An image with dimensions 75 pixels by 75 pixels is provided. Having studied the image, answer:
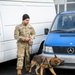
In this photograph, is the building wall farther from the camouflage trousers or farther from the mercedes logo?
the mercedes logo

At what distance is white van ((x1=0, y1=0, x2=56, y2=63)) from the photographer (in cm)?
851

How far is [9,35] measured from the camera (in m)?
8.69

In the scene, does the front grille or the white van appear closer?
the front grille

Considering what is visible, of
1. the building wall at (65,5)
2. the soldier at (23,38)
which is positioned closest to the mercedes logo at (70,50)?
the soldier at (23,38)

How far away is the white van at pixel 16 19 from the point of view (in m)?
8.51

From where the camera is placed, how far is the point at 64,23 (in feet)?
30.0

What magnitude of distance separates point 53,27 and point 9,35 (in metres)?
1.44

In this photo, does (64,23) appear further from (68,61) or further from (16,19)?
(68,61)

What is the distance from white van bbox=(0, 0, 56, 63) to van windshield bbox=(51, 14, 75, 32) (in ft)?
1.39

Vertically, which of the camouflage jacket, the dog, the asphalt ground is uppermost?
the camouflage jacket

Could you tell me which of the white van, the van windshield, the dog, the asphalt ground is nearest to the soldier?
the white van

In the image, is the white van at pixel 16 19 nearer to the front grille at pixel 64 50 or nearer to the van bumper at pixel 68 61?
the front grille at pixel 64 50

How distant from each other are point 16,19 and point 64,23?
1518mm

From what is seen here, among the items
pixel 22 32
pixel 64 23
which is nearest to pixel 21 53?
pixel 22 32
